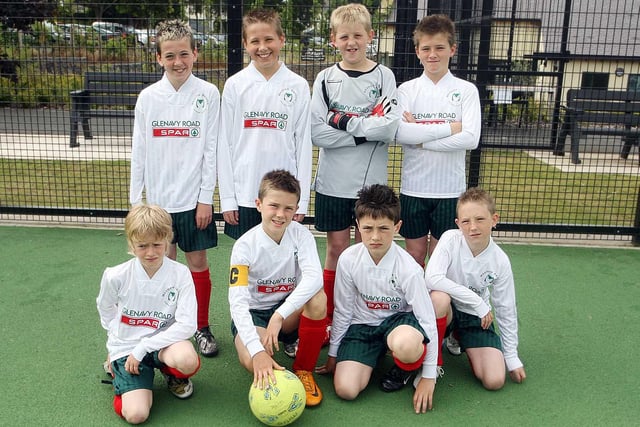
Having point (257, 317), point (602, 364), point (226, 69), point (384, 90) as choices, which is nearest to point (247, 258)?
point (257, 317)

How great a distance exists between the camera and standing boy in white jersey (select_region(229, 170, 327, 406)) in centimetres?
280

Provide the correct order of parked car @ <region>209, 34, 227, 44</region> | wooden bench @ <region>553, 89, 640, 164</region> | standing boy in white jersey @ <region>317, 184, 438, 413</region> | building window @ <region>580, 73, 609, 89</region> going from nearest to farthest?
1. standing boy in white jersey @ <region>317, 184, 438, 413</region>
2. parked car @ <region>209, 34, 227, 44</region>
3. building window @ <region>580, 73, 609, 89</region>
4. wooden bench @ <region>553, 89, 640, 164</region>

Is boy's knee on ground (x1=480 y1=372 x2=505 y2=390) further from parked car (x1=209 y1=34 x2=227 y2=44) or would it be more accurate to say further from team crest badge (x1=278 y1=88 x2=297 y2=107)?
parked car (x1=209 y1=34 x2=227 y2=44)

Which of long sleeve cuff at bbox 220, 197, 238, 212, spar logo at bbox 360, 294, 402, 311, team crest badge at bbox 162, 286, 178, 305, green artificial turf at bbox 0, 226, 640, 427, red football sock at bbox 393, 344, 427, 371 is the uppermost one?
long sleeve cuff at bbox 220, 197, 238, 212

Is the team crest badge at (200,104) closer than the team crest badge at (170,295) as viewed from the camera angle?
No

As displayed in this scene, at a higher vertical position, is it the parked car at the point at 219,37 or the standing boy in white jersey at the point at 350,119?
the parked car at the point at 219,37

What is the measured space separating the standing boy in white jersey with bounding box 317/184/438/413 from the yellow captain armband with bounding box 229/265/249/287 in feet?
1.43

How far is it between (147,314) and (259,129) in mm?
1021

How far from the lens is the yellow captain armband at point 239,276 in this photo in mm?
2865

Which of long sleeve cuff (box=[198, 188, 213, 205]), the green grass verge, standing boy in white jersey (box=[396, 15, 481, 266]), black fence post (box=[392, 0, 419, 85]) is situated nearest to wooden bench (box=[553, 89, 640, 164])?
the green grass verge

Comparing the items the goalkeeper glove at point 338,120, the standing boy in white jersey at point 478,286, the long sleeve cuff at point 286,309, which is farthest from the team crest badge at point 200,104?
the standing boy in white jersey at point 478,286

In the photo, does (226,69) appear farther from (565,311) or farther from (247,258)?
(565,311)

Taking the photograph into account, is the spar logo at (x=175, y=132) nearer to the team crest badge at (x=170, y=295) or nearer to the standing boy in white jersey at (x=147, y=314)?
the standing boy in white jersey at (x=147, y=314)

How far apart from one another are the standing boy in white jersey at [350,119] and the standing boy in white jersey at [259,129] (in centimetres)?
13
